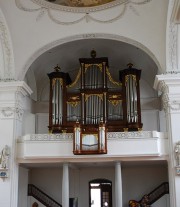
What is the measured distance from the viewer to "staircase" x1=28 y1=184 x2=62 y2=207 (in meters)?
17.9

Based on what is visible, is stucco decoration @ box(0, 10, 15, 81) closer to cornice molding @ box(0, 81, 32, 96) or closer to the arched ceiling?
cornice molding @ box(0, 81, 32, 96)

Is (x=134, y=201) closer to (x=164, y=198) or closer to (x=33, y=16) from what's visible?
(x=164, y=198)

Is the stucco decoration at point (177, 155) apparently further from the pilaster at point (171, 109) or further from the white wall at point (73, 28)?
the white wall at point (73, 28)

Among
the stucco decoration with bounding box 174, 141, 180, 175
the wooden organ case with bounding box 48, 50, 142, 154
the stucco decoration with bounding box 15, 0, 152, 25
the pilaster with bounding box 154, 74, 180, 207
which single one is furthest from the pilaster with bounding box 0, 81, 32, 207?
the stucco decoration with bounding box 174, 141, 180, 175

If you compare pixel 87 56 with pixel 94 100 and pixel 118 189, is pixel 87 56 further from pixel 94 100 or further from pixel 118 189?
pixel 118 189

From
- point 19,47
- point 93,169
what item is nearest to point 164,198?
point 93,169

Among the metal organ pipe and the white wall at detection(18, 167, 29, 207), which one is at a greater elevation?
the metal organ pipe

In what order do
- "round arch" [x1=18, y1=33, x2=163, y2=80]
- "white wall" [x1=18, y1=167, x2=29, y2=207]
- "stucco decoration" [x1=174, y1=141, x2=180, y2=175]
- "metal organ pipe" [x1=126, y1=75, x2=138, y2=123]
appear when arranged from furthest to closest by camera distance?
"white wall" [x1=18, y1=167, x2=29, y2=207], "metal organ pipe" [x1=126, y1=75, x2=138, y2=123], "round arch" [x1=18, y1=33, x2=163, y2=80], "stucco decoration" [x1=174, y1=141, x2=180, y2=175]

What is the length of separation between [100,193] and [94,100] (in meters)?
5.06

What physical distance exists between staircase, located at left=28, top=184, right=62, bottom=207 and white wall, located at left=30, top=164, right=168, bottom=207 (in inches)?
14.9

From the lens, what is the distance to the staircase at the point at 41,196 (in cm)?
1788

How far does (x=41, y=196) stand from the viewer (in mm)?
18062

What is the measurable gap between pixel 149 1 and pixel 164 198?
8831mm

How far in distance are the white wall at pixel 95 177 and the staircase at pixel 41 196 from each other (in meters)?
0.38
